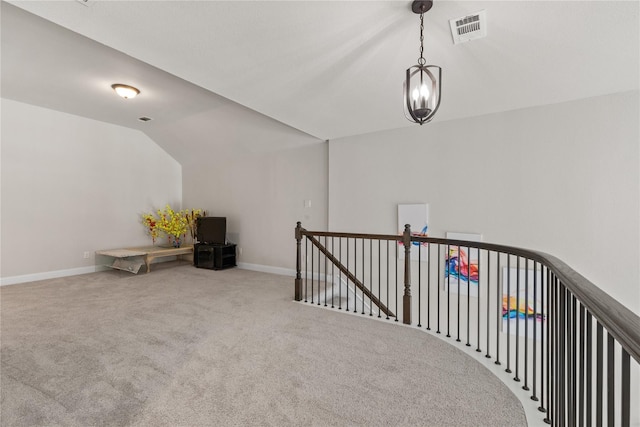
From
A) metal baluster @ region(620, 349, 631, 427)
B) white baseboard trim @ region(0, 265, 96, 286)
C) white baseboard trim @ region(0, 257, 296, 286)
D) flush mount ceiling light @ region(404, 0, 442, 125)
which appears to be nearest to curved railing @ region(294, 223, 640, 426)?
metal baluster @ region(620, 349, 631, 427)

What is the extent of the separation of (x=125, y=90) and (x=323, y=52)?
3186mm

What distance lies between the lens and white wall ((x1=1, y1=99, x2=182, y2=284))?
4969 mm

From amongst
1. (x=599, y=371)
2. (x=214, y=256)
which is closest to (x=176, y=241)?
(x=214, y=256)

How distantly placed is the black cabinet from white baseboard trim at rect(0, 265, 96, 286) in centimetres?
189

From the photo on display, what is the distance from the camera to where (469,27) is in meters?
2.26

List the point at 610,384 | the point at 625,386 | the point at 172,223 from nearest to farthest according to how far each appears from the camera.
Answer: the point at 625,386
the point at 610,384
the point at 172,223

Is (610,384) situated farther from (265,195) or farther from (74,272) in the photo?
(74,272)

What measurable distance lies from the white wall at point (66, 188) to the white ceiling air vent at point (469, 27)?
6418 mm

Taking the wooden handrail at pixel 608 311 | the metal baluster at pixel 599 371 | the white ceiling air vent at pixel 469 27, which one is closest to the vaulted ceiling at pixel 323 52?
the white ceiling air vent at pixel 469 27

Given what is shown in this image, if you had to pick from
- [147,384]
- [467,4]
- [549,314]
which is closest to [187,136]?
[147,384]

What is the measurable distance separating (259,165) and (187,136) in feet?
5.26

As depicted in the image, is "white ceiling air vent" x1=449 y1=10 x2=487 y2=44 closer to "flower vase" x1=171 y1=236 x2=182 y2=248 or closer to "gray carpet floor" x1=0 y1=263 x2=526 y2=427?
"gray carpet floor" x1=0 y1=263 x2=526 y2=427

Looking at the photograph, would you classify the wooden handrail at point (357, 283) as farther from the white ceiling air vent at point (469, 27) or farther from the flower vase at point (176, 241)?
the flower vase at point (176, 241)

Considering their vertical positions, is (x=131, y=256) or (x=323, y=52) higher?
(x=323, y=52)
